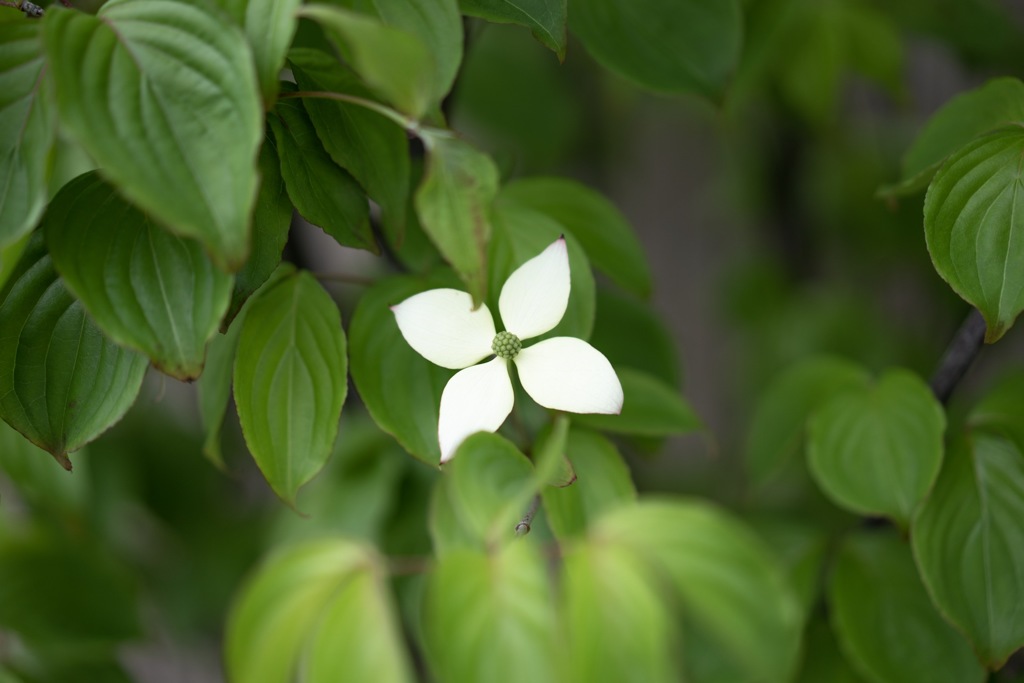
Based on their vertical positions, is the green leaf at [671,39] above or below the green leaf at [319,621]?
above

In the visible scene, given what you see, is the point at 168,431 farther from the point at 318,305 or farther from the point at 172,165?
the point at 172,165

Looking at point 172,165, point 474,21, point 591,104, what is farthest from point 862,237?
point 172,165

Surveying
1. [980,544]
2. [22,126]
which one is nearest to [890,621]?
[980,544]

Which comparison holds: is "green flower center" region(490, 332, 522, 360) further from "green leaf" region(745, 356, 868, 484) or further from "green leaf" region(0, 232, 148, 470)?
"green leaf" region(745, 356, 868, 484)

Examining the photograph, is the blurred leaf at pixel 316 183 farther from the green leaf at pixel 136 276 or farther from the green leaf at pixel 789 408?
the green leaf at pixel 789 408

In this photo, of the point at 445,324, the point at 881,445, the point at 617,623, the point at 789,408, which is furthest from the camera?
the point at 789,408

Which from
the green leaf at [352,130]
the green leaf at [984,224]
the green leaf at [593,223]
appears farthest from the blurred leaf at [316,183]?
the green leaf at [984,224]

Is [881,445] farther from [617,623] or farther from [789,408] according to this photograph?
[617,623]

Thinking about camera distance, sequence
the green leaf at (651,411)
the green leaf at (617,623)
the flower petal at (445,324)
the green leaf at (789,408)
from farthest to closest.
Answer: the green leaf at (789,408) → the green leaf at (651,411) → the flower petal at (445,324) → the green leaf at (617,623)
